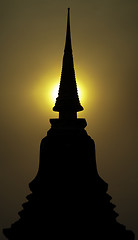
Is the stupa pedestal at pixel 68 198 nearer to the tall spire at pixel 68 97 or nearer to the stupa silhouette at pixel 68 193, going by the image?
the stupa silhouette at pixel 68 193

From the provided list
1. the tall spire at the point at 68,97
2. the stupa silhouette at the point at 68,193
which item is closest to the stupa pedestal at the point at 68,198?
the stupa silhouette at the point at 68,193

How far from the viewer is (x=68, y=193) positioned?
11.9 ft

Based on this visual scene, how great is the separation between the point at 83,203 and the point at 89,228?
1.19 feet

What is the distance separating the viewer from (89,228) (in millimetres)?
3404

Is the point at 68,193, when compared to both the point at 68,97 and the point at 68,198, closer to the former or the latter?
the point at 68,198

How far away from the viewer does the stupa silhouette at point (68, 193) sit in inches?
134

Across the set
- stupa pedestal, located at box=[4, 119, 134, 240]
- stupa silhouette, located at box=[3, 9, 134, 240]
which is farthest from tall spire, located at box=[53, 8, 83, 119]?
stupa pedestal, located at box=[4, 119, 134, 240]

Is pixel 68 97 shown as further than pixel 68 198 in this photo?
Yes

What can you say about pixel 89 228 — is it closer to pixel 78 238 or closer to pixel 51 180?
pixel 78 238

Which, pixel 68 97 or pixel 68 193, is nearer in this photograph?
pixel 68 193

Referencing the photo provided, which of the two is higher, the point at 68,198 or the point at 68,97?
the point at 68,97

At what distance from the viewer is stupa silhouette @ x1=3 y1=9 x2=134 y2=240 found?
11.2ft

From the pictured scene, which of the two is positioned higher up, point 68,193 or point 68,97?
point 68,97

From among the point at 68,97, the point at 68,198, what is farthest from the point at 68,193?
the point at 68,97
